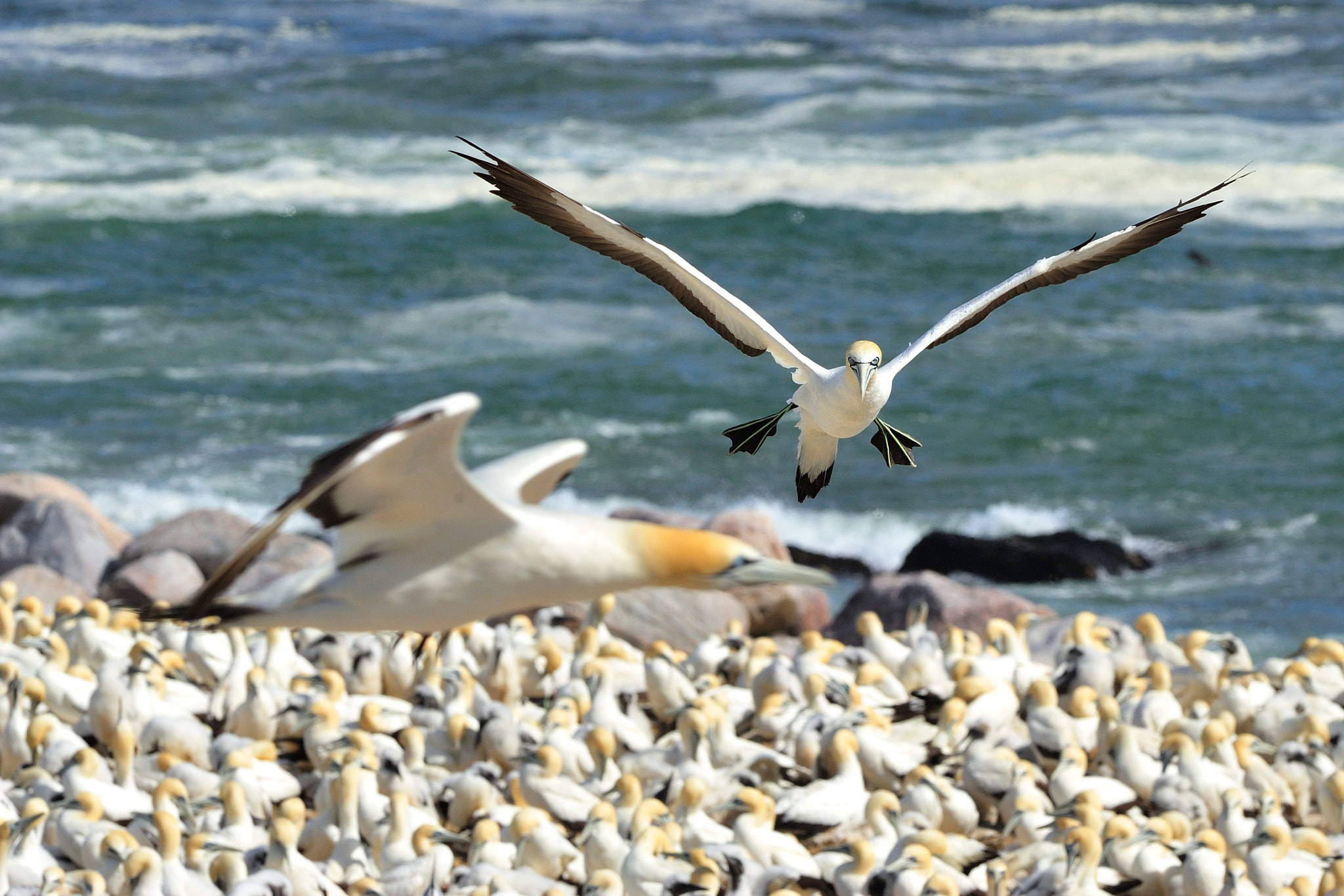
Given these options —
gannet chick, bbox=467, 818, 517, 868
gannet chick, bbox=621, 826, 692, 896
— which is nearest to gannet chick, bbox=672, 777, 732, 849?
gannet chick, bbox=621, 826, 692, 896

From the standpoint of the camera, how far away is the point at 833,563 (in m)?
14.2

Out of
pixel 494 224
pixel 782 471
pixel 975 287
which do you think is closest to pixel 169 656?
pixel 782 471

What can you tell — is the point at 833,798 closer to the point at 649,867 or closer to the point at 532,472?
the point at 649,867

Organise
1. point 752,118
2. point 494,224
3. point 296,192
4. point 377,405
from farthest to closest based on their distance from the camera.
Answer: point 752,118, point 296,192, point 494,224, point 377,405

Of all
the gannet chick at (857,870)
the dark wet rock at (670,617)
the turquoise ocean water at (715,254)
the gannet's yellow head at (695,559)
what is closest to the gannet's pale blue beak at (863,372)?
the gannet's yellow head at (695,559)

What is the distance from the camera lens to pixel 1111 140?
32719 mm

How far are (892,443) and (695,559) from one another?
1.03 m

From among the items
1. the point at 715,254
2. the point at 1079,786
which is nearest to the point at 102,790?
the point at 1079,786

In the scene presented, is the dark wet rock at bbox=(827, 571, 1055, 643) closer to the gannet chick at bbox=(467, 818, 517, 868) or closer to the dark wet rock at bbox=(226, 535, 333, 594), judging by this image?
the dark wet rock at bbox=(226, 535, 333, 594)

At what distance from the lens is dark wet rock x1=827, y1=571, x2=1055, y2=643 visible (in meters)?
11.1

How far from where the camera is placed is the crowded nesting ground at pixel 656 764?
701 centimetres

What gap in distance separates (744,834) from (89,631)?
4.01 m

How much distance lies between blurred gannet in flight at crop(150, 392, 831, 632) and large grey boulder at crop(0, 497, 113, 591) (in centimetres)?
773

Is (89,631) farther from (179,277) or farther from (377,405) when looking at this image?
(179,277)
